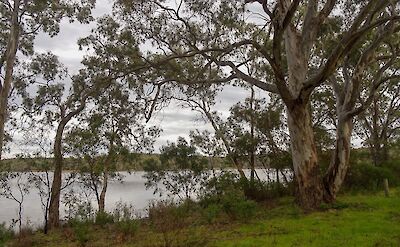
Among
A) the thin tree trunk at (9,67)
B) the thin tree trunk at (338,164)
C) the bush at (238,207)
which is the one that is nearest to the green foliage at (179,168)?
the bush at (238,207)

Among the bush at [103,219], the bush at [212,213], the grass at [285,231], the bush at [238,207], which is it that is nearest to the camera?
the grass at [285,231]

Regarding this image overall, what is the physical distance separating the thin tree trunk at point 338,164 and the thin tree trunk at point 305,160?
0.51 metres

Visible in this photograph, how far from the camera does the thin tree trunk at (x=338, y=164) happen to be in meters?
12.6

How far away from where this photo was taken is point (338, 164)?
12781 mm

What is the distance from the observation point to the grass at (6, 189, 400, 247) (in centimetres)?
835

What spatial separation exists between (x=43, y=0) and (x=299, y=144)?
995cm

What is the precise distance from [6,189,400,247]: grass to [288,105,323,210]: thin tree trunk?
0.40 m

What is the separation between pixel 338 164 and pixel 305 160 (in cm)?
138

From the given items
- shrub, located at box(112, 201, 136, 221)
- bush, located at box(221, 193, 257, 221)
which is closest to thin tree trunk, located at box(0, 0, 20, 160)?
Result: shrub, located at box(112, 201, 136, 221)

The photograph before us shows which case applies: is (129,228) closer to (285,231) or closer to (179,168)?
(285,231)

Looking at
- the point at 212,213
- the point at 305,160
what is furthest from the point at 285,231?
the point at 305,160

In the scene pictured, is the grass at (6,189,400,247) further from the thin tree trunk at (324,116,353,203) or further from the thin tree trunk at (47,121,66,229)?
the thin tree trunk at (47,121,66,229)

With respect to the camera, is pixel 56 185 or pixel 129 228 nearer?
pixel 129 228

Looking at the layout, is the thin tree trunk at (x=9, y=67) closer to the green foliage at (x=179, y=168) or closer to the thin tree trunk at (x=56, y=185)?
the thin tree trunk at (x=56, y=185)
